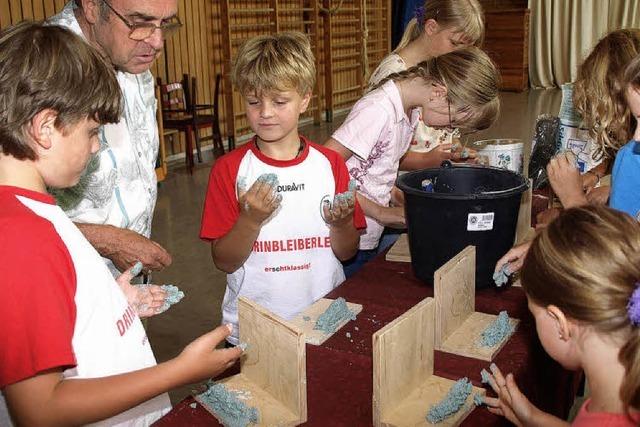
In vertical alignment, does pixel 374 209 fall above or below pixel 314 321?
above

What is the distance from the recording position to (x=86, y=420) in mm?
1005

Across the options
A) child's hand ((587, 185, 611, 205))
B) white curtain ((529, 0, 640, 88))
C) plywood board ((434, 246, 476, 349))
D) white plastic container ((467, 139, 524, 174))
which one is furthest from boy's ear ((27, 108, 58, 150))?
white curtain ((529, 0, 640, 88))

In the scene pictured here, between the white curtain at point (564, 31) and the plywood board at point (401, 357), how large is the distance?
1045 centimetres

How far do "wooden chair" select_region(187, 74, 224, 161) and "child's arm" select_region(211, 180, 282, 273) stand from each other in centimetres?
466

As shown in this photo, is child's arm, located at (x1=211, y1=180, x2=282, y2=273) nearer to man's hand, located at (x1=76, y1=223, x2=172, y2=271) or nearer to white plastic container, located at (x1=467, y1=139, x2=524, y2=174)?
man's hand, located at (x1=76, y1=223, x2=172, y2=271)

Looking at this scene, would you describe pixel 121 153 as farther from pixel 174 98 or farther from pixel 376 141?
pixel 174 98

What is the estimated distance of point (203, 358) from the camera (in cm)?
111

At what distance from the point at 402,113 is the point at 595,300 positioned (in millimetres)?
1277

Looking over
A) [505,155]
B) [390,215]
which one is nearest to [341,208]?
[390,215]

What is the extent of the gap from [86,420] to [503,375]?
83 centimetres

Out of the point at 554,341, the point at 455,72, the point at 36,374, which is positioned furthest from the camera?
the point at 455,72

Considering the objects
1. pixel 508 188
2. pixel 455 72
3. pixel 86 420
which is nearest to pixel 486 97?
pixel 455 72

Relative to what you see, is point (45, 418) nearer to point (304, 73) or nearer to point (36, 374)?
point (36, 374)

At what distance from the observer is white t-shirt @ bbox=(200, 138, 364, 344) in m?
1.87
